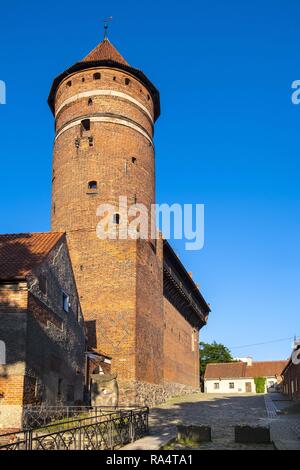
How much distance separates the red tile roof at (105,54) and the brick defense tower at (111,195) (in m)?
0.09

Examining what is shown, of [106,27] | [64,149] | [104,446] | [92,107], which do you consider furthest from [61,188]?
[104,446]

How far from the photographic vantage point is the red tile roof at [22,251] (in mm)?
14883

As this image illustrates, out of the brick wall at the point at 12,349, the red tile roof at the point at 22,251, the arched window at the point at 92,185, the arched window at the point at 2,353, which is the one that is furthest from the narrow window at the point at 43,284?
the arched window at the point at 92,185

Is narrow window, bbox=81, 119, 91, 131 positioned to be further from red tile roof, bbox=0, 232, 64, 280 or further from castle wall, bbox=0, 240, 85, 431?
castle wall, bbox=0, 240, 85, 431

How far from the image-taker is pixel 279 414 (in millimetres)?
21359

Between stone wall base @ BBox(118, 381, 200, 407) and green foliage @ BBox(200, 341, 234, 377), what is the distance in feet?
132

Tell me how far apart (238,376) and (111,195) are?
40608mm

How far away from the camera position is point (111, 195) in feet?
86.2

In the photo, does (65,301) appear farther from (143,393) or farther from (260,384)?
(260,384)

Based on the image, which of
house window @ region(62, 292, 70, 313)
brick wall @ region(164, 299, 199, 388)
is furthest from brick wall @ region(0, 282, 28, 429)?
brick wall @ region(164, 299, 199, 388)

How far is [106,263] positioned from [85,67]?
36.8 feet

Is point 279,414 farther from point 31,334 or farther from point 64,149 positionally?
point 64,149

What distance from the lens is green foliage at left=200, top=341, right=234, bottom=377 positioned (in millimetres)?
70625

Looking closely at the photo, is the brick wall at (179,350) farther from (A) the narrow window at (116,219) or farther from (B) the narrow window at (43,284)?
(B) the narrow window at (43,284)
